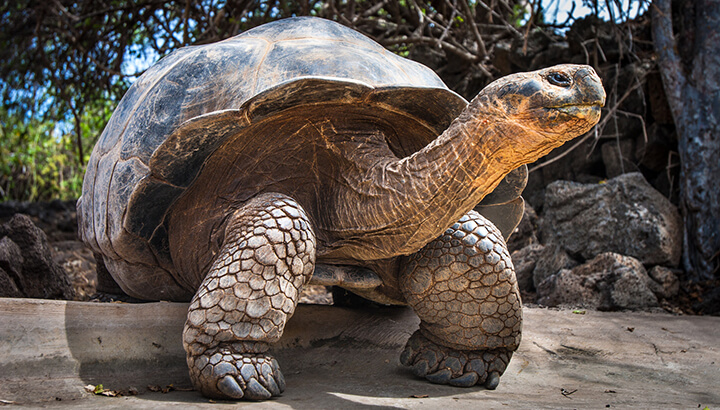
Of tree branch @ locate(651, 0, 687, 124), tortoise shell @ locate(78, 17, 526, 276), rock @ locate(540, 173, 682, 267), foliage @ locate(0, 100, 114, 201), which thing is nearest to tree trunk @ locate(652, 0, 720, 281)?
tree branch @ locate(651, 0, 687, 124)

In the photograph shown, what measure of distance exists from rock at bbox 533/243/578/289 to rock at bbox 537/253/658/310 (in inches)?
10.8

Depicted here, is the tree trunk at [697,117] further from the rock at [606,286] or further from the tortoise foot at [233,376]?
the tortoise foot at [233,376]

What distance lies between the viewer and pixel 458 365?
2.56 m

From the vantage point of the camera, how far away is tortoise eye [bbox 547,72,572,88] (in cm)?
184

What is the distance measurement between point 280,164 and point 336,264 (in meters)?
0.49

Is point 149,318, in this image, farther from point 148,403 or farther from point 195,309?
point 148,403

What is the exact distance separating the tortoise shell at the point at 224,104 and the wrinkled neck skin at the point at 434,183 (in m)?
0.37

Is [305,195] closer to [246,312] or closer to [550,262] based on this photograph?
[246,312]

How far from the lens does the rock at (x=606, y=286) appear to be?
164 inches

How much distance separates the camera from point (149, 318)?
8.49 ft

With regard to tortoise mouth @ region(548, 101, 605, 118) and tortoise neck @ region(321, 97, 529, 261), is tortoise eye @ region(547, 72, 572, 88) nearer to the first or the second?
tortoise mouth @ region(548, 101, 605, 118)

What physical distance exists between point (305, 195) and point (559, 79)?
1.20 metres

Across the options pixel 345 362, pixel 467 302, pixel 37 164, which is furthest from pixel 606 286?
pixel 37 164

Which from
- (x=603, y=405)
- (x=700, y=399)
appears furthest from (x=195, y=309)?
(x=700, y=399)
